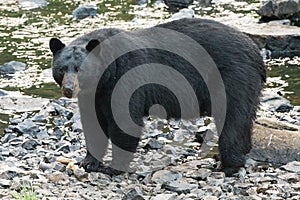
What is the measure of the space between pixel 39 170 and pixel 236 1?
1043 centimetres

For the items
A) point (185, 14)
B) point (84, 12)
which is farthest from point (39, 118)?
point (185, 14)

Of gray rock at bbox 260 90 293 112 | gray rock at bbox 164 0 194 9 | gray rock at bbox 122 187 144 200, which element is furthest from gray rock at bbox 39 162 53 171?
gray rock at bbox 164 0 194 9

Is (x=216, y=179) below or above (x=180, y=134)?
above

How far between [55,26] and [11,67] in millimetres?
3264

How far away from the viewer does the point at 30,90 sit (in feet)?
35.6

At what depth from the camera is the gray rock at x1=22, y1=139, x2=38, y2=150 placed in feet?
27.2

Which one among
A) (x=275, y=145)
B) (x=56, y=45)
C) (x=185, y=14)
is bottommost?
(x=185, y=14)

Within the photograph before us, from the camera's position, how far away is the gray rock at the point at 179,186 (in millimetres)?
6755

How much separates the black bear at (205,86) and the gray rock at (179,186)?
52 centimetres

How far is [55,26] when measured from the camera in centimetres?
1493

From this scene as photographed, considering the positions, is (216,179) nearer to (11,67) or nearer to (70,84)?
(70,84)

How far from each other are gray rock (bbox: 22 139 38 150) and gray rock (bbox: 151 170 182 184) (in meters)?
1.72

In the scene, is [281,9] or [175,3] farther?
[175,3]

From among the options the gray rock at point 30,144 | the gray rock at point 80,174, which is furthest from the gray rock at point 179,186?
the gray rock at point 30,144
